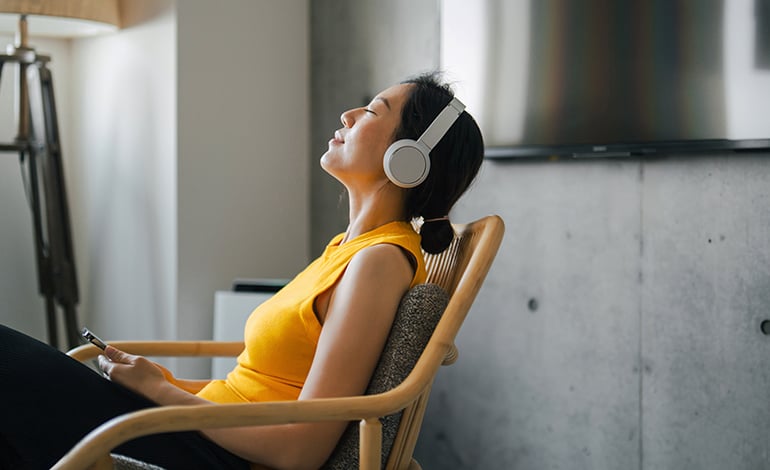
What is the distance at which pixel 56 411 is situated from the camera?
1.27m

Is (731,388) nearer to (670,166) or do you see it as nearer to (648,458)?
(648,458)

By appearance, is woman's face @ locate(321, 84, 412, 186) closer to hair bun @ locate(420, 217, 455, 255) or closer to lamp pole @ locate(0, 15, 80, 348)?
hair bun @ locate(420, 217, 455, 255)

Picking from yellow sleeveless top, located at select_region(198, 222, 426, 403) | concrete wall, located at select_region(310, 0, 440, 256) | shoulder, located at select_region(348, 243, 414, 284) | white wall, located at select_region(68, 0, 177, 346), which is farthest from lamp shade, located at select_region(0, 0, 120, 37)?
shoulder, located at select_region(348, 243, 414, 284)

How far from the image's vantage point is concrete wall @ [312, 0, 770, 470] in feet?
7.02

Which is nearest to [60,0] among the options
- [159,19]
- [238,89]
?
[159,19]

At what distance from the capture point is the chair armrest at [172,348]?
1715 mm

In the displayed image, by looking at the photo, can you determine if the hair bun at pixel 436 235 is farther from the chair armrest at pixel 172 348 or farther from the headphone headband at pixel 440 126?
the chair armrest at pixel 172 348

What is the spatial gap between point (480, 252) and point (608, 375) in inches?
40.9

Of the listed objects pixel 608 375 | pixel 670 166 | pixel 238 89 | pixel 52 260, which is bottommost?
pixel 608 375

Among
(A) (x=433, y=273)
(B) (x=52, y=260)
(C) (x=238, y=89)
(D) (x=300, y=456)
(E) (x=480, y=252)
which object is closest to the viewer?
(D) (x=300, y=456)

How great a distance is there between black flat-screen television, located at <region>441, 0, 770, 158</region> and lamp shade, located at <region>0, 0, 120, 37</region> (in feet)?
3.53

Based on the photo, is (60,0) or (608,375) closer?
(608,375)

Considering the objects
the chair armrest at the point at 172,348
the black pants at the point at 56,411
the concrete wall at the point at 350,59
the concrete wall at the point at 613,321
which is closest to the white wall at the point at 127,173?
the concrete wall at the point at 350,59

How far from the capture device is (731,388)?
2148 mm
